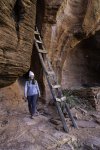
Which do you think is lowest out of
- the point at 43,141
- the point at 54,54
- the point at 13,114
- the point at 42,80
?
the point at 43,141

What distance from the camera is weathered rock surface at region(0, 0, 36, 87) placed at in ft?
17.8

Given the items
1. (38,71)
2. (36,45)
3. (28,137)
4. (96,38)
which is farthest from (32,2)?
(96,38)

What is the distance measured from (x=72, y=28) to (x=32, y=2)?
189 inches

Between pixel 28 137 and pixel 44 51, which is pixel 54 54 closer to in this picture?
pixel 44 51

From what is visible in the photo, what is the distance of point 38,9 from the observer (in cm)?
897

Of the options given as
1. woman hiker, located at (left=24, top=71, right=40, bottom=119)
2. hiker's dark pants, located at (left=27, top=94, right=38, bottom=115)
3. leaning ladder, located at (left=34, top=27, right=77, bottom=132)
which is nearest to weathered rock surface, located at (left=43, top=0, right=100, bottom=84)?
leaning ladder, located at (left=34, top=27, right=77, bottom=132)

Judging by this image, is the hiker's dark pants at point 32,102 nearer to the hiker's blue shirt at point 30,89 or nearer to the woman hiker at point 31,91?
the woman hiker at point 31,91

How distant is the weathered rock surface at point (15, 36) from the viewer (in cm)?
544

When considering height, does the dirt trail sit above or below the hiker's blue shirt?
below

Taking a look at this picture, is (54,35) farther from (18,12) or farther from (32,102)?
(18,12)

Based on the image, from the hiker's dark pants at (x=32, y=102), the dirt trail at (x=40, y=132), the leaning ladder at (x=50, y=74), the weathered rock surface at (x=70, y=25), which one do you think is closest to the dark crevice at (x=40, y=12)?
the leaning ladder at (x=50, y=74)

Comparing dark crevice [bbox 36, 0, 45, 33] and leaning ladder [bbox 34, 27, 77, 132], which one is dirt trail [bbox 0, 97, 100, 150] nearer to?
leaning ladder [bbox 34, 27, 77, 132]

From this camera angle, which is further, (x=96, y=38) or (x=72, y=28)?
(x=96, y=38)

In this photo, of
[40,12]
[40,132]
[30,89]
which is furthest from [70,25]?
[40,132]
